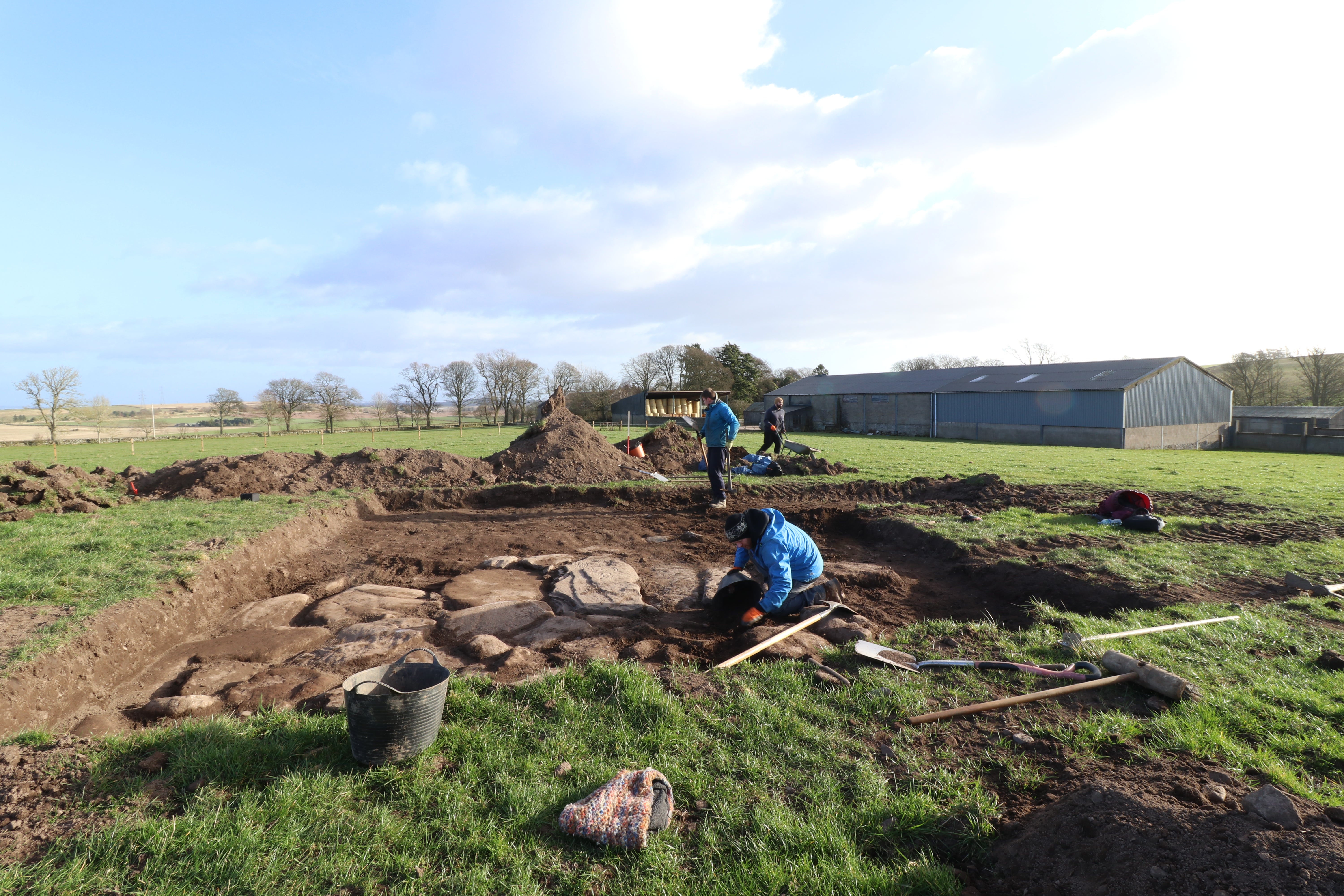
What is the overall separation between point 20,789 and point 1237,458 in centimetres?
3256

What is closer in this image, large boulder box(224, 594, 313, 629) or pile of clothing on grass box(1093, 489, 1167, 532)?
large boulder box(224, 594, 313, 629)

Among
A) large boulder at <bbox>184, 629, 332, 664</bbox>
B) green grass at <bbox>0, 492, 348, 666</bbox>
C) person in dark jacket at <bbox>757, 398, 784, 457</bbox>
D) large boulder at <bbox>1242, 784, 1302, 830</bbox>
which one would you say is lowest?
large boulder at <bbox>184, 629, 332, 664</bbox>

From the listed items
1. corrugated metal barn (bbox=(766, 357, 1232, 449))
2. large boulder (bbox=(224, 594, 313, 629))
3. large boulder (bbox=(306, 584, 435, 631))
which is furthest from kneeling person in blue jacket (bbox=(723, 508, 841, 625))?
corrugated metal barn (bbox=(766, 357, 1232, 449))

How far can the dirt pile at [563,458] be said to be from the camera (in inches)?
590

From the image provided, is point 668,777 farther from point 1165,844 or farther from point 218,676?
point 218,676

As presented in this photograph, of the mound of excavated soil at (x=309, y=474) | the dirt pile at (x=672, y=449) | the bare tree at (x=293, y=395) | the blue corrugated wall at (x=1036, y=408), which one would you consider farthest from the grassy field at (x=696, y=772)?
the bare tree at (x=293, y=395)

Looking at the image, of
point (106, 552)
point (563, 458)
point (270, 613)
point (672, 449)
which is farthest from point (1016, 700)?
point (672, 449)

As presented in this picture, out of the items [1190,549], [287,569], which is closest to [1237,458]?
[1190,549]

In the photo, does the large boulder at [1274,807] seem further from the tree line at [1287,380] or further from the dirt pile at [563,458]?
the tree line at [1287,380]

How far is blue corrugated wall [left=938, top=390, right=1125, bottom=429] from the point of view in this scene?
27.6 metres

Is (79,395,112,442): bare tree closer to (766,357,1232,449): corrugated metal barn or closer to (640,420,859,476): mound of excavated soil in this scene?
(640,420,859,476): mound of excavated soil

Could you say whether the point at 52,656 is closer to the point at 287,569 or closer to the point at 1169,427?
the point at 287,569

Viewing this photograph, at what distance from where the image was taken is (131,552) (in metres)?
6.84

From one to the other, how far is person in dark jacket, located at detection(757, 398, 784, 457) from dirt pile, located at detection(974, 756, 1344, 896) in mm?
14404
